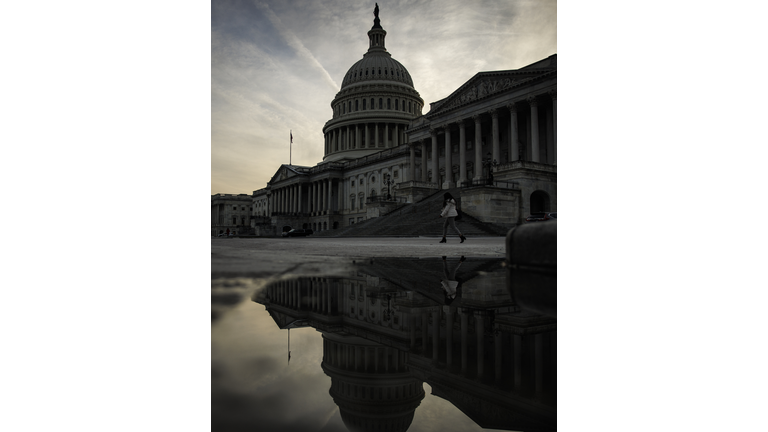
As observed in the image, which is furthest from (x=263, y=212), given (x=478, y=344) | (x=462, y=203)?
(x=478, y=344)

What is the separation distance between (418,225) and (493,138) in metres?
14.9

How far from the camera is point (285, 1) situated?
8.25 m

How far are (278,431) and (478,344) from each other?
1037mm

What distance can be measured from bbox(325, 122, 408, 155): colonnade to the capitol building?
20 cm

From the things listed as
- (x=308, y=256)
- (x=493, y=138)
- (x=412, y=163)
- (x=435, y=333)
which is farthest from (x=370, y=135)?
(x=435, y=333)

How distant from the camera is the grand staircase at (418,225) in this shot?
24219 mm

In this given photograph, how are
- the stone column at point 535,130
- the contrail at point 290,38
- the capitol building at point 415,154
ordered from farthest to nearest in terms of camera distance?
the stone column at point 535,130
the capitol building at point 415,154
the contrail at point 290,38

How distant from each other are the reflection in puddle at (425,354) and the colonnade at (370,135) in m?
75.4

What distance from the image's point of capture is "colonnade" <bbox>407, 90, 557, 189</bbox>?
33.7 metres

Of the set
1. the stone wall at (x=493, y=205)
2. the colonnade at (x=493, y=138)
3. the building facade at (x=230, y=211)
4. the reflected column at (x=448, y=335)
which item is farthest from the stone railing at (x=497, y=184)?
the building facade at (x=230, y=211)

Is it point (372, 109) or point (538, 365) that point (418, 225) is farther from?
point (372, 109)

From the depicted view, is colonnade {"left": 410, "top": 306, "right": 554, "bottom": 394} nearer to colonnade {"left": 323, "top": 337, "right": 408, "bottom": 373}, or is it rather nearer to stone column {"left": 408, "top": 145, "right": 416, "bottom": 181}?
colonnade {"left": 323, "top": 337, "right": 408, "bottom": 373}

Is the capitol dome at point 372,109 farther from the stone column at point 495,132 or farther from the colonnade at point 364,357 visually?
the colonnade at point 364,357

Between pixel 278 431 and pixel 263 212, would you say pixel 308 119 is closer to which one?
pixel 278 431
